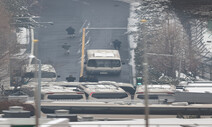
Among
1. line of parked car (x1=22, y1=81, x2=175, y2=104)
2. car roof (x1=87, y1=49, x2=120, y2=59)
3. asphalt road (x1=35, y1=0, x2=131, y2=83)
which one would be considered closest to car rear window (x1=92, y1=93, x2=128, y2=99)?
line of parked car (x1=22, y1=81, x2=175, y2=104)

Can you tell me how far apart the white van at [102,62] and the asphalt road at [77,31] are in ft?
2.95

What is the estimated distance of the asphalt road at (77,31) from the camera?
79125mm

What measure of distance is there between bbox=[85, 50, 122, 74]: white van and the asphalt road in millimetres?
899

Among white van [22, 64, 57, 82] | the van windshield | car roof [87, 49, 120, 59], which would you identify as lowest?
white van [22, 64, 57, 82]

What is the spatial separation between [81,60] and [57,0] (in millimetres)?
34491

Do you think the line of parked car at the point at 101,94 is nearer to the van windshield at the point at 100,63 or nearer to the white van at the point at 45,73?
the white van at the point at 45,73

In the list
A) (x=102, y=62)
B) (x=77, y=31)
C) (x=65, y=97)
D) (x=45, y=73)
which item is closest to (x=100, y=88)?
(x=65, y=97)

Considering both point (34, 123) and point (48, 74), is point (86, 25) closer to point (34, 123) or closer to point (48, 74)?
point (48, 74)

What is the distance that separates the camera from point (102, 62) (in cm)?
6944

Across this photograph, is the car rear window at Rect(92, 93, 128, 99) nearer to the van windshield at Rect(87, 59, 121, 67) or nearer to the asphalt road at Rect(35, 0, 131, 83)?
the van windshield at Rect(87, 59, 121, 67)

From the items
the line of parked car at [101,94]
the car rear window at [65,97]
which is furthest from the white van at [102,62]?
the car rear window at [65,97]

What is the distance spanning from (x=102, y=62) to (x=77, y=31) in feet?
92.9

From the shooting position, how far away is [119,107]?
→ 3816cm

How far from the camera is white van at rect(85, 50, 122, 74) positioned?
69.6 m
